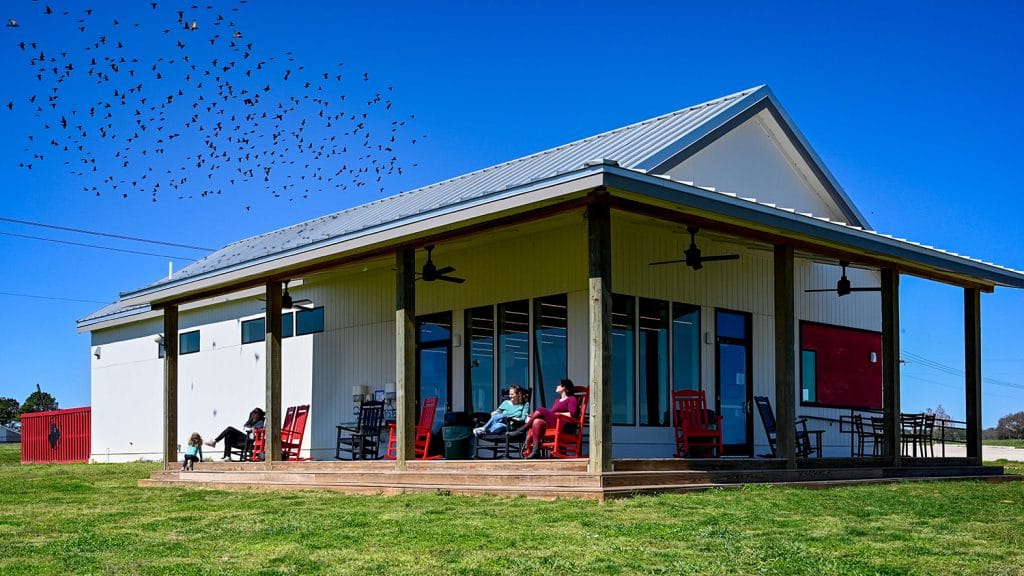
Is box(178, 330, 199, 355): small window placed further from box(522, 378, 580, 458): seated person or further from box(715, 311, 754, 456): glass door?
box(522, 378, 580, 458): seated person

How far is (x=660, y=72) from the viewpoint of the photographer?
19.1 metres

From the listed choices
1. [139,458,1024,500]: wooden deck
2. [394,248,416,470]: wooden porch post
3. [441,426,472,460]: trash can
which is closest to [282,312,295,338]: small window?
[139,458,1024,500]: wooden deck

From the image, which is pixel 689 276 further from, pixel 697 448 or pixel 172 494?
pixel 172 494

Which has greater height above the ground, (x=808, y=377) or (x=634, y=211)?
(x=634, y=211)

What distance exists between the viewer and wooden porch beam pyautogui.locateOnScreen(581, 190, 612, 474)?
896cm

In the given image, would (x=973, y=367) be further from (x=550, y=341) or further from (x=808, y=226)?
(x=550, y=341)

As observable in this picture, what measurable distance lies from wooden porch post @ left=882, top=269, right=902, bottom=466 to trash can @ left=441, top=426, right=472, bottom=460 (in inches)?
182

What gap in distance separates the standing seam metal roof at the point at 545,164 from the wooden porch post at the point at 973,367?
378 centimetres

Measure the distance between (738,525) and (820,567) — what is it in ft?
5.11

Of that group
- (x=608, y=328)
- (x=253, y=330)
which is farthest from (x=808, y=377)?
(x=253, y=330)

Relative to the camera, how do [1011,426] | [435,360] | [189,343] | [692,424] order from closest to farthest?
1. [692,424]
2. [435,360]
3. [189,343]
4. [1011,426]

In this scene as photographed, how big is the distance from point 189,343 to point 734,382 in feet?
34.2

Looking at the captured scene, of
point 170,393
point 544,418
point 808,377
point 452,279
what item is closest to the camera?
point 544,418

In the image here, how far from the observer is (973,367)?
13938 mm
